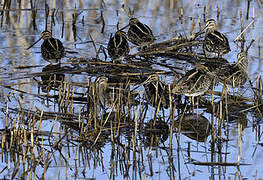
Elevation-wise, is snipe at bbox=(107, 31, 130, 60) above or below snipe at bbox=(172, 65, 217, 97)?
above

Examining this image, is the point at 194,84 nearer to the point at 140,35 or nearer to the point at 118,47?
the point at 118,47

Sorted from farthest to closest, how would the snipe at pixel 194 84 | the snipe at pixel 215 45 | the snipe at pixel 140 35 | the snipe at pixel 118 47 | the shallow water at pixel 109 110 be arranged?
the snipe at pixel 140 35, the snipe at pixel 215 45, the snipe at pixel 118 47, the snipe at pixel 194 84, the shallow water at pixel 109 110

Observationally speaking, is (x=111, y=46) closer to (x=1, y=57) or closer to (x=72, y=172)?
(x=1, y=57)

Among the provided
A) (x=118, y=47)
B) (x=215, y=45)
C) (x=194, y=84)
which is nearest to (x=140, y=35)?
(x=118, y=47)

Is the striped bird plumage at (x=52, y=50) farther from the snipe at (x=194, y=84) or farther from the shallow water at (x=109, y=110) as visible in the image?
the snipe at (x=194, y=84)

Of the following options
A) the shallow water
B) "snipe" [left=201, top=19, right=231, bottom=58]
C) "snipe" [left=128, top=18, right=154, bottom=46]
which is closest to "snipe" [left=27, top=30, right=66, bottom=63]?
the shallow water

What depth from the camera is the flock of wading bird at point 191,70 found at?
7625 millimetres

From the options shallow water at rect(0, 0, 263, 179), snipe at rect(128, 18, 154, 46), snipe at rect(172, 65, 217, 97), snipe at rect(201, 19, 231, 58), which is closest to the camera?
shallow water at rect(0, 0, 263, 179)

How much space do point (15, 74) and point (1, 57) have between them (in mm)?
876

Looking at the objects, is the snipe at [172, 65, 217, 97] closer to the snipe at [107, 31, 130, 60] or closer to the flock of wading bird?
the flock of wading bird

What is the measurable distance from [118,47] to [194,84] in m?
2.06

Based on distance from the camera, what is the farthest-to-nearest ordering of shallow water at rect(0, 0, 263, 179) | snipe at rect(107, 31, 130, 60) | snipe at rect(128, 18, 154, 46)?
1. snipe at rect(128, 18, 154, 46)
2. snipe at rect(107, 31, 130, 60)
3. shallow water at rect(0, 0, 263, 179)

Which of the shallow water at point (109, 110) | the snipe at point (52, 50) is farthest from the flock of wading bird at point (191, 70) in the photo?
the shallow water at point (109, 110)

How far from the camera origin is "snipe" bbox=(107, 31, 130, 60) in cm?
928
